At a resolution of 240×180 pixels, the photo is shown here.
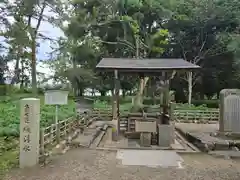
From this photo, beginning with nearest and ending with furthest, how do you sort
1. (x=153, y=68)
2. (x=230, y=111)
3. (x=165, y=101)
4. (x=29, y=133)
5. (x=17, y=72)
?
(x=29, y=133), (x=153, y=68), (x=165, y=101), (x=230, y=111), (x=17, y=72)

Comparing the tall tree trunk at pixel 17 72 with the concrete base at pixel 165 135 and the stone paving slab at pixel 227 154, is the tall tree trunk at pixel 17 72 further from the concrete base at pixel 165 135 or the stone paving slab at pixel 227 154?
the stone paving slab at pixel 227 154

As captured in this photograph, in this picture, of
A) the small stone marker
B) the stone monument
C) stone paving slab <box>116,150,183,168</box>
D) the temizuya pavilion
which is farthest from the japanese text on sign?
the stone monument

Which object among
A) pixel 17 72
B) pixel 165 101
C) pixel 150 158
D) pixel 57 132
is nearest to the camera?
pixel 150 158

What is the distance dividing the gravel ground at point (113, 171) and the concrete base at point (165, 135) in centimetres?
193

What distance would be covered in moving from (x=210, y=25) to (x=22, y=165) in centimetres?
2135

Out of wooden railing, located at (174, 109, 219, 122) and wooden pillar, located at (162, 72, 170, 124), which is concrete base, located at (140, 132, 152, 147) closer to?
wooden pillar, located at (162, 72, 170, 124)

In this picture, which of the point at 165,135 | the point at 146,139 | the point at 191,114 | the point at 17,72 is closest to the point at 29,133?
the point at 146,139

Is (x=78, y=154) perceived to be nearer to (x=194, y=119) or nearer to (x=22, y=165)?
(x=22, y=165)

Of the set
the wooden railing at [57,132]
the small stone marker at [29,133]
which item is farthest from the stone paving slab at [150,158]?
the small stone marker at [29,133]

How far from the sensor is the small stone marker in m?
5.76

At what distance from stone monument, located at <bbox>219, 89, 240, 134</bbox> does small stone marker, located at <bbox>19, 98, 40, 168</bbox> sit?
22.8 feet

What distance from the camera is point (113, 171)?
5.63 m

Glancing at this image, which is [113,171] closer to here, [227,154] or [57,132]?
[57,132]

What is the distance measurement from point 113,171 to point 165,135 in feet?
12.1
